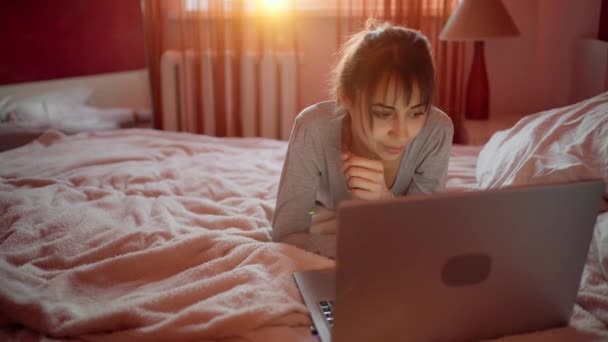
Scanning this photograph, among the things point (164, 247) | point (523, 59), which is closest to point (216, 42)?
point (523, 59)

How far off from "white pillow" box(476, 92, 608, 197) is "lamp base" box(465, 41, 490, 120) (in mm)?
814

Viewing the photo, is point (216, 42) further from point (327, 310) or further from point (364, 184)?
point (327, 310)

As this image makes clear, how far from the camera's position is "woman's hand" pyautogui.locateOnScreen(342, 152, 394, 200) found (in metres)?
1.22

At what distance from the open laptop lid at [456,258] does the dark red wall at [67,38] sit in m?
2.48

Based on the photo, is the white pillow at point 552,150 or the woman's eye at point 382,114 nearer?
the woman's eye at point 382,114

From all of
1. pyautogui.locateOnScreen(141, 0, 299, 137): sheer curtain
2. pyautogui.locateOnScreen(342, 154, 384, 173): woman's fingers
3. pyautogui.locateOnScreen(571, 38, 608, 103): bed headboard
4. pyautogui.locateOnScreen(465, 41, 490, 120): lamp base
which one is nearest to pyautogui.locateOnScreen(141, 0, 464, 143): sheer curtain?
pyautogui.locateOnScreen(141, 0, 299, 137): sheer curtain

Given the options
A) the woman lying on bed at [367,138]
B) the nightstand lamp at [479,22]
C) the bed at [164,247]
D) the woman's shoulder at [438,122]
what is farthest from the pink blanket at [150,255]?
the nightstand lamp at [479,22]

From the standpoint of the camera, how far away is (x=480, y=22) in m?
2.23

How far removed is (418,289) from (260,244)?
1.67 feet

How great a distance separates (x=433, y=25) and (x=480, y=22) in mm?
452

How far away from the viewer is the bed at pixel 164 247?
3.02 feet

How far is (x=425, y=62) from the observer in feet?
3.50

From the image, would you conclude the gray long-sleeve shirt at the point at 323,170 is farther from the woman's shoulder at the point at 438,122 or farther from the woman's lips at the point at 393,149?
the woman's lips at the point at 393,149

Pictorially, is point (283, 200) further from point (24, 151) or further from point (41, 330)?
point (24, 151)
